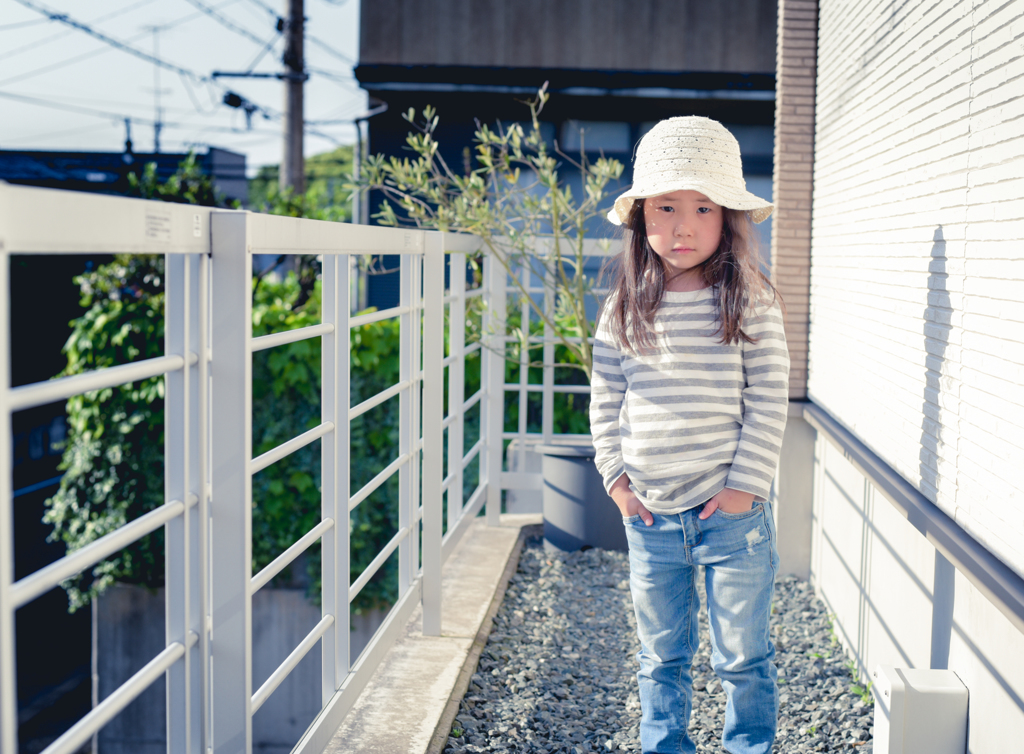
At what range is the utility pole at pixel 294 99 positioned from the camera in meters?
10.5

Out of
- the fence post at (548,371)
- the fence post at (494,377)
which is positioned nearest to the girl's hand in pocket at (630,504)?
the fence post at (494,377)

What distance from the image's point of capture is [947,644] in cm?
213

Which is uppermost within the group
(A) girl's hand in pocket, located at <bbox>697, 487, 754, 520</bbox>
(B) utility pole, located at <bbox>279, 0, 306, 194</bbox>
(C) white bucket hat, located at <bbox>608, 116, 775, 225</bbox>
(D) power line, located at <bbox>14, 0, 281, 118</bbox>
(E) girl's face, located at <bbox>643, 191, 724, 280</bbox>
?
(D) power line, located at <bbox>14, 0, 281, 118</bbox>

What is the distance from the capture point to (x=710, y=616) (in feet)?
6.83

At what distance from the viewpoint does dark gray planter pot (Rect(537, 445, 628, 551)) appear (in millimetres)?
4062

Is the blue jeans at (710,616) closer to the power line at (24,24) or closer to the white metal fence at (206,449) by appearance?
the white metal fence at (206,449)

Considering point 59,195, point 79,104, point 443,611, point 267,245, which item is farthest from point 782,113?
point 79,104

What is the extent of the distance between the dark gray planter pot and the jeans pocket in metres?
2.01

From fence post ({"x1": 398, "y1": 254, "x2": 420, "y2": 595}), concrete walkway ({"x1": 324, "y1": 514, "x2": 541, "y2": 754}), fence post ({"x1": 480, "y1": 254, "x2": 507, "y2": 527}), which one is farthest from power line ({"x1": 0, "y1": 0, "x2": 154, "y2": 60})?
fence post ({"x1": 398, "y1": 254, "x2": 420, "y2": 595})

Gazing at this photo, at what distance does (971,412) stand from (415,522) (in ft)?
5.45

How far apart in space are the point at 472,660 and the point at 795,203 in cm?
220

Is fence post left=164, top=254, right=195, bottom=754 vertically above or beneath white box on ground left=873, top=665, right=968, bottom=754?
above

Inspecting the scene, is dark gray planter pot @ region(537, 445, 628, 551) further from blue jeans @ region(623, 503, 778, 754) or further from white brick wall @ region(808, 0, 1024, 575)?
blue jeans @ region(623, 503, 778, 754)

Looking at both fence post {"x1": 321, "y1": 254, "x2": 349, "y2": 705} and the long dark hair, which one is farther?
fence post {"x1": 321, "y1": 254, "x2": 349, "y2": 705}
